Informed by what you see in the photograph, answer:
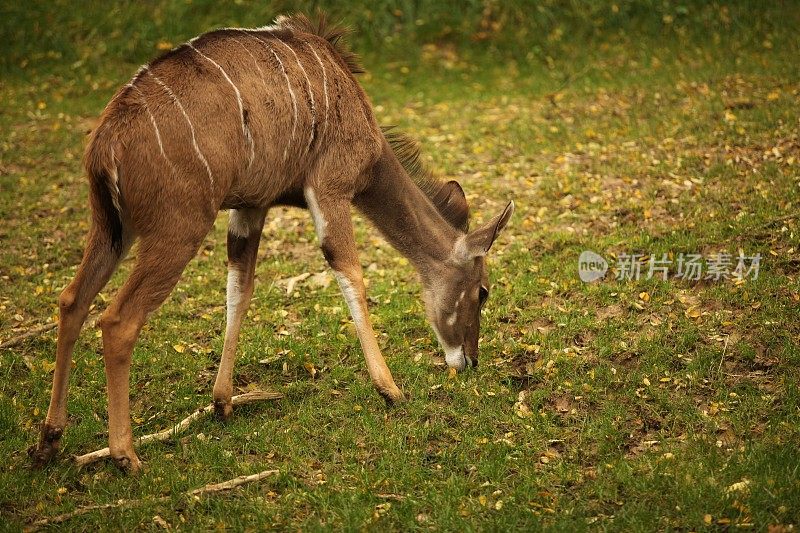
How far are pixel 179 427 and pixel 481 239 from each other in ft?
7.68

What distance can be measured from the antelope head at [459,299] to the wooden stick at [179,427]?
121 centimetres

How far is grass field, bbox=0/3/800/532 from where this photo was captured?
189 inches

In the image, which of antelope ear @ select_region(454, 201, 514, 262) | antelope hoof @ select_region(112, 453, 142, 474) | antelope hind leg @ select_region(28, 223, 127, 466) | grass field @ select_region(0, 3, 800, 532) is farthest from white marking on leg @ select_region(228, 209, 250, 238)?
antelope hoof @ select_region(112, 453, 142, 474)

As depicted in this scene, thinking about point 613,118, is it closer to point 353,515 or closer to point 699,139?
point 699,139

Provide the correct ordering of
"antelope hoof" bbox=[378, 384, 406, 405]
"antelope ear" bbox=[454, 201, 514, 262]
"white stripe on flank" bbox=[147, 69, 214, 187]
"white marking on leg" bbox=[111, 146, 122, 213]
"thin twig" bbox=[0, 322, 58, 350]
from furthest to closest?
1. "thin twig" bbox=[0, 322, 58, 350]
2. "antelope ear" bbox=[454, 201, 514, 262]
3. "antelope hoof" bbox=[378, 384, 406, 405]
4. "white stripe on flank" bbox=[147, 69, 214, 187]
5. "white marking on leg" bbox=[111, 146, 122, 213]

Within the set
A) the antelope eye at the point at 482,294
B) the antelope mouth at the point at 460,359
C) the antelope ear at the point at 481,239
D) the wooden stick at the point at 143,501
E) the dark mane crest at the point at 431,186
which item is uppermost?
the dark mane crest at the point at 431,186

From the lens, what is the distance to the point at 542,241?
26.3 feet

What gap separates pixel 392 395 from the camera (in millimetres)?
5805

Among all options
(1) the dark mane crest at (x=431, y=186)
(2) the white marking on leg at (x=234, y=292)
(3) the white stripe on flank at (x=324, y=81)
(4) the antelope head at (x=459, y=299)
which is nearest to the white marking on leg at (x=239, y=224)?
(2) the white marking on leg at (x=234, y=292)

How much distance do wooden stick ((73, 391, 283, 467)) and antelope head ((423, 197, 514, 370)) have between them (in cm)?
121

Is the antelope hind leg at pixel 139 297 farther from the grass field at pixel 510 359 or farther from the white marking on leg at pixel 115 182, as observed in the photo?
the grass field at pixel 510 359

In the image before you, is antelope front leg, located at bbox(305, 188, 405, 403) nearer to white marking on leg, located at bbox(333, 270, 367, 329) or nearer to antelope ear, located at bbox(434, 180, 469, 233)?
white marking on leg, located at bbox(333, 270, 367, 329)

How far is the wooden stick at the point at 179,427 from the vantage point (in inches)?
206

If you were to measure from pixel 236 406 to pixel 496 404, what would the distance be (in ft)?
5.62
